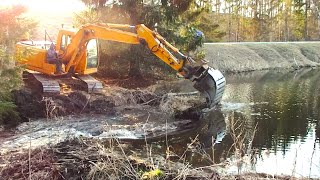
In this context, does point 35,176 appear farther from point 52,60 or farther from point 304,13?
point 304,13

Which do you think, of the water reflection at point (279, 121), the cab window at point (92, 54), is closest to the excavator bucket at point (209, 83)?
the water reflection at point (279, 121)

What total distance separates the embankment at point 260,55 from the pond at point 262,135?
1180cm

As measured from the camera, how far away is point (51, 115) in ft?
42.2

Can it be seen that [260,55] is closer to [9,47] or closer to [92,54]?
[92,54]

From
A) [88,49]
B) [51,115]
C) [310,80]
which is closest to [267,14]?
[310,80]

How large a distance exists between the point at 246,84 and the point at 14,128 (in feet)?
50.5

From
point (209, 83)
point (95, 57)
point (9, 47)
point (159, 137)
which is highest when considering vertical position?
point (9, 47)

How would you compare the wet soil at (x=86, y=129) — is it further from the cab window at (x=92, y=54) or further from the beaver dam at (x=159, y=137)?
the cab window at (x=92, y=54)

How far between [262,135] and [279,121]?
6.58 ft

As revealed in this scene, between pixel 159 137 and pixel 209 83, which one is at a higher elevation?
pixel 209 83

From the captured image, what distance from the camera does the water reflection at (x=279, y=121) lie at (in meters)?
9.63

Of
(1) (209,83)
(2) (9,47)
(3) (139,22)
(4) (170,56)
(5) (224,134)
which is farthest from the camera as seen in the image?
(3) (139,22)

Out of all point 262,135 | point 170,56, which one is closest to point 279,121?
point 262,135

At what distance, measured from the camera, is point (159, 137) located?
11.9m
